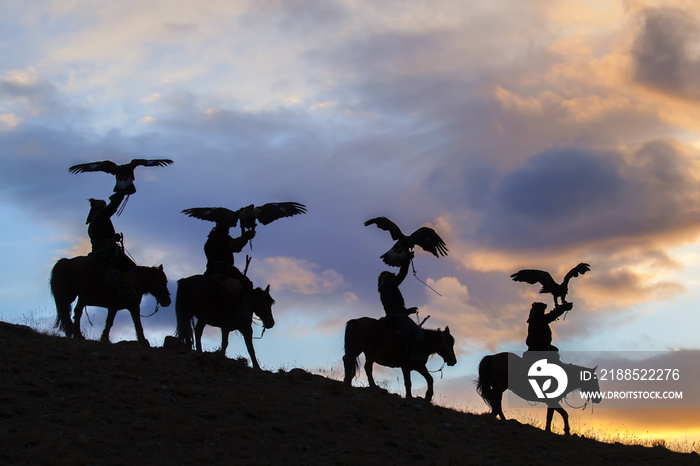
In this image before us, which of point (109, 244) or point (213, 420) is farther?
point (109, 244)

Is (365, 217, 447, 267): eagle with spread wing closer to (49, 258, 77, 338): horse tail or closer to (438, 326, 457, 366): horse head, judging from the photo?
(438, 326, 457, 366): horse head

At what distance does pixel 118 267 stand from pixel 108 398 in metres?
6.02

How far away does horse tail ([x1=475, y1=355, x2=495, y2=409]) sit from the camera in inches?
844

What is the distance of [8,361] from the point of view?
16.5m

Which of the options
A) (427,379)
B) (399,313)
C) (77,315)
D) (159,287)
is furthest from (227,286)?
(427,379)

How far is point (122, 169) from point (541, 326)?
37.4 feet

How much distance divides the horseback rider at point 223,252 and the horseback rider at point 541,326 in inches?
287

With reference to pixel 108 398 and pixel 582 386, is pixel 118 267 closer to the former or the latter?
pixel 108 398

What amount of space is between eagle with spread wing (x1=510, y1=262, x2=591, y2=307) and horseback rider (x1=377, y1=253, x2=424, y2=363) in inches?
118

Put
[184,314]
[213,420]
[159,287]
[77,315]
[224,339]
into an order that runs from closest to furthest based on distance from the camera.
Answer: [213,420] → [184,314] → [77,315] → [224,339] → [159,287]

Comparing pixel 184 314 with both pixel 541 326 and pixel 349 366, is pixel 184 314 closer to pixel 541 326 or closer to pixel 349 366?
pixel 349 366

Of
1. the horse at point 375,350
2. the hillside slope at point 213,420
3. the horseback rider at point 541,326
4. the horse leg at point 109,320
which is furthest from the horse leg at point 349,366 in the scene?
the horse leg at point 109,320

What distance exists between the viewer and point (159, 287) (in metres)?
22.0

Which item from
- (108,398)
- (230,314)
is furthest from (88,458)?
(230,314)
